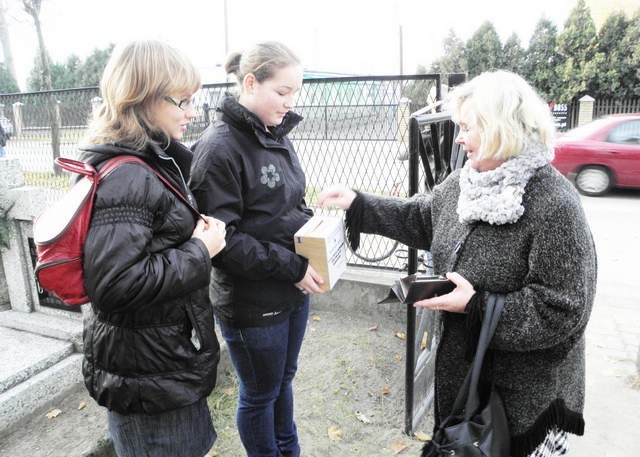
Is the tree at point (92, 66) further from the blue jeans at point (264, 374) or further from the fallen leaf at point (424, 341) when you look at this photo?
the blue jeans at point (264, 374)

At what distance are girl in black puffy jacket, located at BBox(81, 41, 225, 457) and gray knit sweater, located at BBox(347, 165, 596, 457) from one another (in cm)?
87

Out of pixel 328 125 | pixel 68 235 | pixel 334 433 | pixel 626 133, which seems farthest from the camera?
pixel 626 133

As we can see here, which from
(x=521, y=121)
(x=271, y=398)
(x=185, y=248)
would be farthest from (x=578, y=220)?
(x=271, y=398)

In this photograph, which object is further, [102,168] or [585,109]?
[585,109]

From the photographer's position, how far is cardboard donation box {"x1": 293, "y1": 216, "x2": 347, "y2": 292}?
1.93 m

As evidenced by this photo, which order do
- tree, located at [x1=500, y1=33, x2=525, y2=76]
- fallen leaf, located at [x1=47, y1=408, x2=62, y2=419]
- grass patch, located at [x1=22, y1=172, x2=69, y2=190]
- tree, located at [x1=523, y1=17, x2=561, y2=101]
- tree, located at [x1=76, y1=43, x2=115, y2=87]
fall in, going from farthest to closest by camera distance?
tree, located at [x1=76, y1=43, x2=115, y2=87]
tree, located at [x1=500, y1=33, x2=525, y2=76]
tree, located at [x1=523, y1=17, x2=561, y2=101]
grass patch, located at [x1=22, y1=172, x2=69, y2=190]
fallen leaf, located at [x1=47, y1=408, x2=62, y2=419]

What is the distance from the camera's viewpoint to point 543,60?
23.4 metres

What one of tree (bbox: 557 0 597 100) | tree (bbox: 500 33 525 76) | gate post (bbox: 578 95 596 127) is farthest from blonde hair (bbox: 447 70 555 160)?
tree (bbox: 500 33 525 76)

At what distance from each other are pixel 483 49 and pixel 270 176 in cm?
2602

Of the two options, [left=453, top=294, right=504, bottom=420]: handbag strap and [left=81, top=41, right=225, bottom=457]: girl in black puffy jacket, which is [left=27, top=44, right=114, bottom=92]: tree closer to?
[left=81, top=41, right=225, bottom=457]: girl in black puffy jacket

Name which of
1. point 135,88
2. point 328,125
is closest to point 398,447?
point 135,88

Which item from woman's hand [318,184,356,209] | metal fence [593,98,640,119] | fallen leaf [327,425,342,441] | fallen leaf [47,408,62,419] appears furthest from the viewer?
metal fence [593,98,640,119]

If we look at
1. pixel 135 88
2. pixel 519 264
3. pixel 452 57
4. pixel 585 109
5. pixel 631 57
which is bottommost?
pixel 585 109

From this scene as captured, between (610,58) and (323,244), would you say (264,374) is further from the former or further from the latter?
(610,58)
